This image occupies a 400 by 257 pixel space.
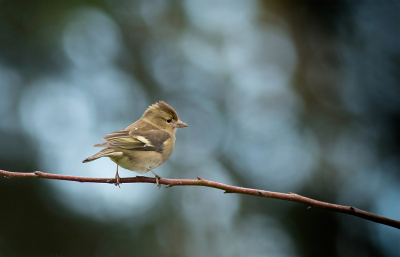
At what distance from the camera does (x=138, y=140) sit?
3783 mm

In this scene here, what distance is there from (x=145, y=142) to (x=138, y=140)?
0.35ft

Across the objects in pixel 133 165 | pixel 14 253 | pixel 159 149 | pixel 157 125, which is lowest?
pixel 14 253

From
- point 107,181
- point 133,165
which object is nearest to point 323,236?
point 133,165

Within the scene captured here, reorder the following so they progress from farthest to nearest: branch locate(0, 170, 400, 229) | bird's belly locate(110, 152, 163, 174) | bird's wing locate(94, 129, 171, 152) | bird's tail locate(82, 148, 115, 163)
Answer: bird's belly locate(110, 152, 163, 174)
bird's wing locate(94, 129, 171, 152)
bird's tail locate(82, 148, 115, 163)
branch locate(0, 170, 400, 229)

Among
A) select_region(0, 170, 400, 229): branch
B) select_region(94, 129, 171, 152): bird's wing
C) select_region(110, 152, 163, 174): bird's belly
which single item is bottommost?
select_region(0, 170, 400, 229): branch

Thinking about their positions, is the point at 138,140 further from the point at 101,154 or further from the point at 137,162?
the point at 101,154

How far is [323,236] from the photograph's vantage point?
7355mm

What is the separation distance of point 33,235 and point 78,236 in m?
0.89

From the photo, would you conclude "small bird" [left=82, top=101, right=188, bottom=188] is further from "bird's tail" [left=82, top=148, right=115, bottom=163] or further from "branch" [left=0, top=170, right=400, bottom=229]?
"branch" [left=0, top=170, right=400, bottom=229]

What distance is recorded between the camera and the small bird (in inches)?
137

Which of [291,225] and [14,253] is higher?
[291,225]

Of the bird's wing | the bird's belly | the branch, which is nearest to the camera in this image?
the branch

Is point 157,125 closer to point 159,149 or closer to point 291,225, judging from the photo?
point 159,149

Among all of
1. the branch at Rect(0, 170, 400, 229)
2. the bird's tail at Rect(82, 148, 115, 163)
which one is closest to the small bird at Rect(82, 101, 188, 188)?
the bird's tail at Rect(82, 148, 115, 163)
